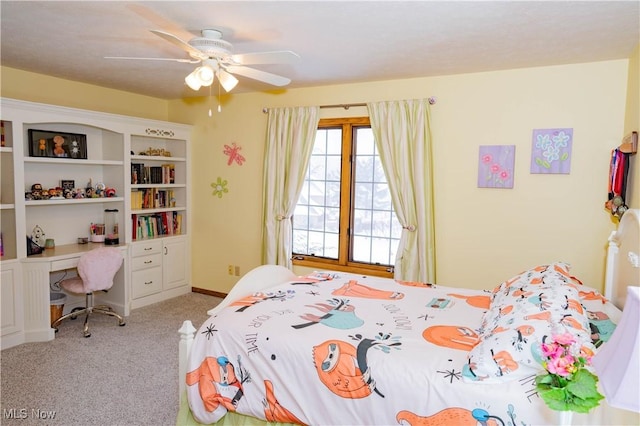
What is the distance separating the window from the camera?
425 cm

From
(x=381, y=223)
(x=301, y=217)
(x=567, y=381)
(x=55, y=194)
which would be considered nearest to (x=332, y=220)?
(x=301, y=217)

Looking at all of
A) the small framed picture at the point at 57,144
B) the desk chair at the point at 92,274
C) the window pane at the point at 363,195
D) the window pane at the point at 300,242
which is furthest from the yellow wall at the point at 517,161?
the desk chair at the point at 92,274

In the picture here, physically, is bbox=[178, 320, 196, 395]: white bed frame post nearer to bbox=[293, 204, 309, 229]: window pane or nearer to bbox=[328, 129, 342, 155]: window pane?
bbox=[293, 204, 309, 229]: window pane

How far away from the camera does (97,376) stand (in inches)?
124

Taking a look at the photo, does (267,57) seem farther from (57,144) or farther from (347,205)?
(57,144)

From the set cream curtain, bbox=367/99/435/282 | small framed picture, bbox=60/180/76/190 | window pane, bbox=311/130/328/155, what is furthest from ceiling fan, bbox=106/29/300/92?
small framed picture, bbox=60/180/76/190

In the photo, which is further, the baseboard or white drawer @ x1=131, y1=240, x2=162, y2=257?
the baseboard

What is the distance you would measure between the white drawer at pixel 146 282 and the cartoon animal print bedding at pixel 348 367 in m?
2.54

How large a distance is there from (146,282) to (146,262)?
0.23 metres

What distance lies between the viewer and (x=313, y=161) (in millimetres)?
4594

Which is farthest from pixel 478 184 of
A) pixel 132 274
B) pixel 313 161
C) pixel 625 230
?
pixel 132 274

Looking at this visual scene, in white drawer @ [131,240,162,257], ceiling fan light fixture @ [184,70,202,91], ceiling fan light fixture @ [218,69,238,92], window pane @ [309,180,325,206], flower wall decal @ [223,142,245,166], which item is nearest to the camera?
ceiling fan light fixture @ [184,70,202,91]

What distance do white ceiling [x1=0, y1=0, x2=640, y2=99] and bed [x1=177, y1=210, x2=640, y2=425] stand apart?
49.1 inches

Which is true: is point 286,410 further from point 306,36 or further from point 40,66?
point 40,66
